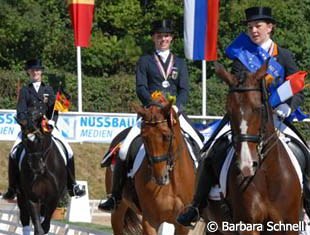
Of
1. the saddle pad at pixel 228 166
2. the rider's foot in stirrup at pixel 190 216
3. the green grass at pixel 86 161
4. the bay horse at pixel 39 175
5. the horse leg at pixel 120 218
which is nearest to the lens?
the saddle pad at pixel 228 166

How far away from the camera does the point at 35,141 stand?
15984 mm

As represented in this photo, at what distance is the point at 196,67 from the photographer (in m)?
43.6

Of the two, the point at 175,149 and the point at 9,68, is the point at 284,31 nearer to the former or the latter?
the point at 9,68

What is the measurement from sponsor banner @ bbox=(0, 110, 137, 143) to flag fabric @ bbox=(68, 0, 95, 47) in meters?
4.00

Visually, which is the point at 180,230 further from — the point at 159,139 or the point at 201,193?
the point at 201,193

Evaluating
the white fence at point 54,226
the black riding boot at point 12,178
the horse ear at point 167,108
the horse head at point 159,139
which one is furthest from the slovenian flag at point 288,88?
the black riding boot at point 12,178

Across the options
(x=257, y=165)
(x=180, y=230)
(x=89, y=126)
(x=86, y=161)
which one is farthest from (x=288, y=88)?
(x=86, y=161)

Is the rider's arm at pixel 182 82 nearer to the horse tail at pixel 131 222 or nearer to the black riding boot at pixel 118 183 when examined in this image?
the black riding boot at pixel 118 183

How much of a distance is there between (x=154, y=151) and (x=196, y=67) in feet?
105

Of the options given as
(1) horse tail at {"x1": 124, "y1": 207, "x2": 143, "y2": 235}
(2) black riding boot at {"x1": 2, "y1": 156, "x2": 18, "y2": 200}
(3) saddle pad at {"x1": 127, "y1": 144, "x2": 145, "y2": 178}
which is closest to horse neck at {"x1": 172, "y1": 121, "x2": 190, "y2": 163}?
(3) saddle pad at {"x1": 127, "y1": 144, "x2": 145, "y2": 178}

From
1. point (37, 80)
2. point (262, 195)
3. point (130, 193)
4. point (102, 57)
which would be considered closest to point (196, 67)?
point (102, 57)

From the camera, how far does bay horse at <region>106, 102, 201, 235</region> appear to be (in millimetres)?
11703

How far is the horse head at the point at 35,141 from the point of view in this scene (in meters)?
15.9

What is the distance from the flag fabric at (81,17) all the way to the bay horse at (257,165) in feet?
77.4
